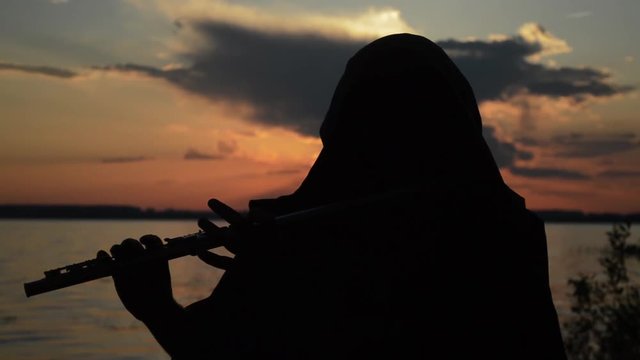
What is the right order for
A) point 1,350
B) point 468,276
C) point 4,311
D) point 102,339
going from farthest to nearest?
point 4,311 < point 102,339 < point 1,350 < point 468,276

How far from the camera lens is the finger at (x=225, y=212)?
2.82 meters

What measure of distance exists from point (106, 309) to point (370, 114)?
118 feet

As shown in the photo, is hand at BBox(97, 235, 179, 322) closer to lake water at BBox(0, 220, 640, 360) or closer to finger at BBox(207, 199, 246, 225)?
finger at BBox(207, 199, 246, 225)

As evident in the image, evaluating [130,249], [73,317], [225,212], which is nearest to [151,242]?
[130,249]

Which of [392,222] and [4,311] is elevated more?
[392,222]

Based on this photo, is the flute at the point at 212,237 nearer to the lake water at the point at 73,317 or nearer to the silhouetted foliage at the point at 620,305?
the silhouetted foliage at the point at 620,305

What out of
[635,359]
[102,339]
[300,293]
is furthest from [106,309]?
[300,293]

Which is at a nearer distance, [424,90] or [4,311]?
[424,90]

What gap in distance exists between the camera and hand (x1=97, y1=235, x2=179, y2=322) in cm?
291

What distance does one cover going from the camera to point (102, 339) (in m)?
29.9

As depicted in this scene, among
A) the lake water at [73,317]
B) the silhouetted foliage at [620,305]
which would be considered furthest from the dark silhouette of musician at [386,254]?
the lake water at [73,317]

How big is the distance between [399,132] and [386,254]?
42 centimetres

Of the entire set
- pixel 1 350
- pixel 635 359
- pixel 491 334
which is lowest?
pixel 1 350

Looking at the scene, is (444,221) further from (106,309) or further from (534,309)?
(106,309)
